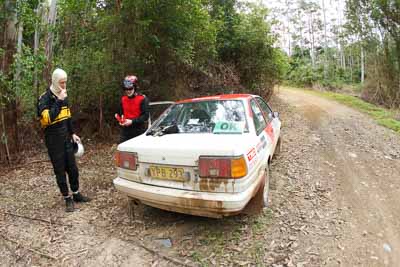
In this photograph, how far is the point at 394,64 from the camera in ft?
38.0

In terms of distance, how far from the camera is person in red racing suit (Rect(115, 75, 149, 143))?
396 cm

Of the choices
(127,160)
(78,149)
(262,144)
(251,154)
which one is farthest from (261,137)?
(78,149)

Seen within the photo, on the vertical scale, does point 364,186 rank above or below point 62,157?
below

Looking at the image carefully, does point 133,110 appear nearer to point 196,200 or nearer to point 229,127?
point 229,127

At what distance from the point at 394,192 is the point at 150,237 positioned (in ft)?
11.1

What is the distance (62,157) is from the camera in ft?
11.3

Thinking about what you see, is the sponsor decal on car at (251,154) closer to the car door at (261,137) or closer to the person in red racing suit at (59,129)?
the car door at (261,137)

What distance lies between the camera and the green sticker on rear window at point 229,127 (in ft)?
9.84

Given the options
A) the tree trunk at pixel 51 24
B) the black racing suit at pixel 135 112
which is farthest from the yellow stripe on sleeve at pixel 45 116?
the tree trunk at pixel 51 24

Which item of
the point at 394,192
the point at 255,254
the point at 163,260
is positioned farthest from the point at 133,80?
the point at 394,192

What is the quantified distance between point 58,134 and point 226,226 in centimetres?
223

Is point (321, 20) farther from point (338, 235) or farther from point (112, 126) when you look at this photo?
point (338, 235)

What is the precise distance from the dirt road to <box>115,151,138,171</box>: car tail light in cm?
72

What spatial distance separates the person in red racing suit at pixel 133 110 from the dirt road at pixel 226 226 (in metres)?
1.01
